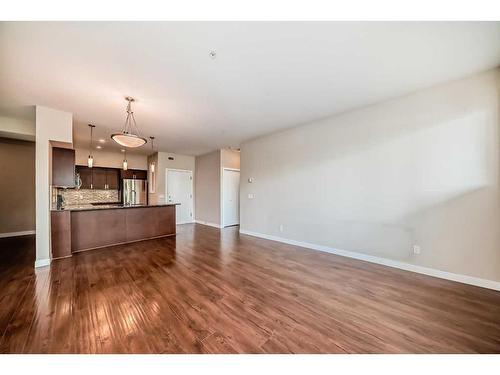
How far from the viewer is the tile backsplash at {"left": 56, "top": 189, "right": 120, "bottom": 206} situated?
20.7ft

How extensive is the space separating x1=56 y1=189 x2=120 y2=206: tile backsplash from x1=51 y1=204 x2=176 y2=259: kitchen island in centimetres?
275

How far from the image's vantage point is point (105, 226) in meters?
4.28

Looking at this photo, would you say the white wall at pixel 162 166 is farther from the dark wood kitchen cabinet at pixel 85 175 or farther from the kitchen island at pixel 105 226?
the dark wood kitchen cabinet at pixel 85 175

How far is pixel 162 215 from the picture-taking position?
5246mm

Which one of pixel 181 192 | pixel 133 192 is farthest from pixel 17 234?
pixel 181 192

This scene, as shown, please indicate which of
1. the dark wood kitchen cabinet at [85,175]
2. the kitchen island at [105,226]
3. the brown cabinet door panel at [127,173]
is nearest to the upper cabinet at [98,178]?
the dark wood kitchen cabinet at [85,175]

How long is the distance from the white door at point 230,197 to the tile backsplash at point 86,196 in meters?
4.16

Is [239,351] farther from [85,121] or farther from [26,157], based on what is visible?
[26,157]

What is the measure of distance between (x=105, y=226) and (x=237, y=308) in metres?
3.85

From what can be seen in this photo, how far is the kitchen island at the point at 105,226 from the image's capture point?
140 inches

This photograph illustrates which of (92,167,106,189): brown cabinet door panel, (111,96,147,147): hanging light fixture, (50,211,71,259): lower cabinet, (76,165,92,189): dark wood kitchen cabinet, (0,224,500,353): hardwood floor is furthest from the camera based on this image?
(92,167,106,189): brown cabinet door panel

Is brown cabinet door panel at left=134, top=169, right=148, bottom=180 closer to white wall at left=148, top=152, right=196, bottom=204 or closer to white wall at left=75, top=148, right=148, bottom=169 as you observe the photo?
white wall at left=75, top=148, right=148, bottom=169

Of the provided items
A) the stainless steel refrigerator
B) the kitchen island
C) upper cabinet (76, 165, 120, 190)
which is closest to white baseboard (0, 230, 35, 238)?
upper cabinet (76, 165, 120, 190)
